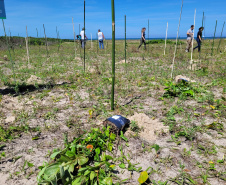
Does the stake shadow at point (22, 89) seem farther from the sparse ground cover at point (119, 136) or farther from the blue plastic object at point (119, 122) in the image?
the blue plastic object at point (119, 122)

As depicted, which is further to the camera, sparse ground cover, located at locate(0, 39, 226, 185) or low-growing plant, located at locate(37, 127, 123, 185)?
sparse ground cover, located at locate(0, 39, 226, 185)

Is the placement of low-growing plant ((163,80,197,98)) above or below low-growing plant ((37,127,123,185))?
above

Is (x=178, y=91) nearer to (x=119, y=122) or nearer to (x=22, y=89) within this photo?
(x=119, y=122)

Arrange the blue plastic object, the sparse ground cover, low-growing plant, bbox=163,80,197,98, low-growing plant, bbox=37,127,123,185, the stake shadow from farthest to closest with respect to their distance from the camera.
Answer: the stake shadow, low-growing plant, bbox=163,80,197,98, the blue plastic object, the sparse ground cover, low-growing plant, bbox=37,127,123,185

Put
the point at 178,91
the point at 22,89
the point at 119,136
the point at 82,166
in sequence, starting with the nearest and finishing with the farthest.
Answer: the point at 82,166 → the point at 119,136 → the point at 178,91 → the point at 22,89

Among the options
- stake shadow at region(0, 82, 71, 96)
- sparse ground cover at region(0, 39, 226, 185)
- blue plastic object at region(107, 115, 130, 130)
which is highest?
stake shadow at region(0, 82, 71, 96)

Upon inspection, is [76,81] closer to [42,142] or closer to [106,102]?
[106,102]

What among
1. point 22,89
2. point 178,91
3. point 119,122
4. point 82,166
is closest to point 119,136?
point 119,122

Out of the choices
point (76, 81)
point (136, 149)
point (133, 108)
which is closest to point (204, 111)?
point (133, 108)

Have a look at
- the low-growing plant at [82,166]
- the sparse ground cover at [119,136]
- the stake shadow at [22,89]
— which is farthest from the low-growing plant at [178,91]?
the stake shadow at [22,89]

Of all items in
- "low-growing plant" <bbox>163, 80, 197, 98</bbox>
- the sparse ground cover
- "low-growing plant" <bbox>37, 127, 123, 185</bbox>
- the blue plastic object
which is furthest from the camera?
"low-growing plant" <bbox>163, 80, 197, 98</bbox>

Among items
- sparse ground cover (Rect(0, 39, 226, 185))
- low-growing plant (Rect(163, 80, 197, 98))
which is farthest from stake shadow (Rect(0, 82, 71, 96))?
low-growing plant (Rect(163, 80, 197, 98))

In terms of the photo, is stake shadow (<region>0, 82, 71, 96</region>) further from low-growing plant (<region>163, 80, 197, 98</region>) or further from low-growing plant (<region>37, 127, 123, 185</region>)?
low-growing plant (<region>163, 80, 197, 98</region>)

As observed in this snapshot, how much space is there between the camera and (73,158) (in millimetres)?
1840
